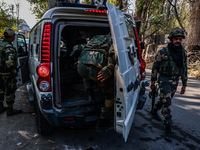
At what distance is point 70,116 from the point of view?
2.10 m

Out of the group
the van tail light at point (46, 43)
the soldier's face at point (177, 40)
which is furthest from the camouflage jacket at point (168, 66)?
the van tail light at point (46, 43)

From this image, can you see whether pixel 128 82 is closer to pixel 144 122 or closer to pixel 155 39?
pixel 144 122

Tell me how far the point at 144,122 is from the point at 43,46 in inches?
99.0

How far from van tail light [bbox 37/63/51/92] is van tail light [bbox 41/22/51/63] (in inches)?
3.3

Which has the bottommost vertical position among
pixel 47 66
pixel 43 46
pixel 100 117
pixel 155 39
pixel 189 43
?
pixel 100 117

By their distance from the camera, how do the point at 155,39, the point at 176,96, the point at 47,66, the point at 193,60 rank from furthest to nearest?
→ the point at 155,39
the point at 193,60
the point at 176,96
the point at 47,66

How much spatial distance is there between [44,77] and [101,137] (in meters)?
1.44

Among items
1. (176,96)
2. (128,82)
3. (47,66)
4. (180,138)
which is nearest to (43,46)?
(47,66)

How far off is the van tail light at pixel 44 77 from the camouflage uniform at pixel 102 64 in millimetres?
517

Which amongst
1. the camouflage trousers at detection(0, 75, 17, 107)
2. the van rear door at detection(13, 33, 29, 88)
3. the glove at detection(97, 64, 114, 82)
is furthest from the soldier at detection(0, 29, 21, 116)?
the glove at detection(97, 64, 114, 82)

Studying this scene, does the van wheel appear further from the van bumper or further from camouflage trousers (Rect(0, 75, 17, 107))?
camouflage trousers (Rect(0, 75, 17, 107))

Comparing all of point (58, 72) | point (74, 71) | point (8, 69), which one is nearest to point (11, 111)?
point (8, 69)

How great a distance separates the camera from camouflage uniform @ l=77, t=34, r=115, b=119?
2.02 m

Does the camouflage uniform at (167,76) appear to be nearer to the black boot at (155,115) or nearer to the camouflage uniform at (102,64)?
the black boot at (155,115)
